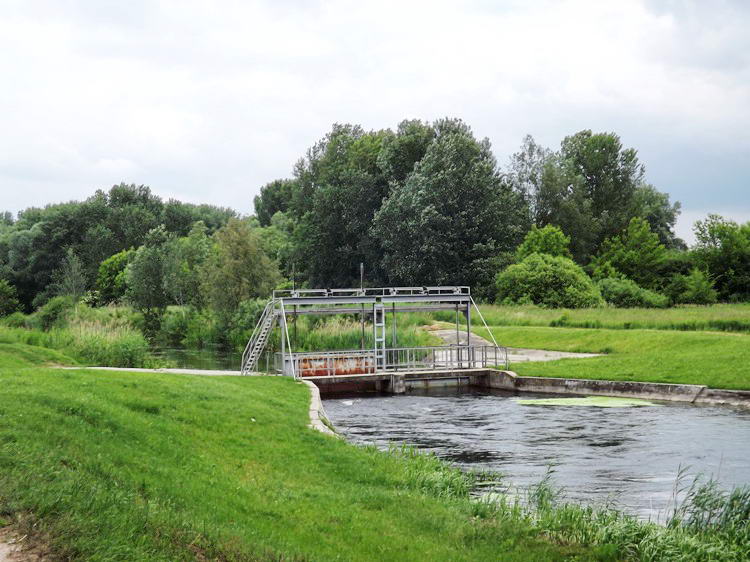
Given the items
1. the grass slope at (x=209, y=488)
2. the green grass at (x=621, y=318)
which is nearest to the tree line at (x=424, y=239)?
the green grass at (x=621, y=318)

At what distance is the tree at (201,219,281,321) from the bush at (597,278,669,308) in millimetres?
28523

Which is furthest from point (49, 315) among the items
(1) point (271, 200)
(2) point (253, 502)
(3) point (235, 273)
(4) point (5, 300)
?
(1) point (271, 200)

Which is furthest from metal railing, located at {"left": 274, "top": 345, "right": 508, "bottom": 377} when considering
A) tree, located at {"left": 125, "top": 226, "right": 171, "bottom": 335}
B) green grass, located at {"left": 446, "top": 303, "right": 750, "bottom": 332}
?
tree, located at {"left": 125, "top": 226, "right": 171, "bottom": 335}

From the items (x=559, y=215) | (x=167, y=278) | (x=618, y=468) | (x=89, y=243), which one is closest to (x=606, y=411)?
(x=618, y=468)

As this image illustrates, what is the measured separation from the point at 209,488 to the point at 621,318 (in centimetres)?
4189

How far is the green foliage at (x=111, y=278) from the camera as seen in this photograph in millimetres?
97188

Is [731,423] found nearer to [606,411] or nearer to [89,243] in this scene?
[606,411]

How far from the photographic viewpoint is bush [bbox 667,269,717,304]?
7069cm

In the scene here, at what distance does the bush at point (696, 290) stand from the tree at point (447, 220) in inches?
654

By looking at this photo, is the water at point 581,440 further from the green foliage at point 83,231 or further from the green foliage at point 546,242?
the green foliage at point 83,231

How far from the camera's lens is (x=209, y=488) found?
11.4 m

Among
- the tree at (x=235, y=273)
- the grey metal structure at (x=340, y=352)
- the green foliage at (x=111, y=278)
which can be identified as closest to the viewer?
the grey metal structure at (x=340, y=352)

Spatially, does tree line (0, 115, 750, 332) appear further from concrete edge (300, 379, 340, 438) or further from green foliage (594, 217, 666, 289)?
concrete edge (300, 379, 340, 438)

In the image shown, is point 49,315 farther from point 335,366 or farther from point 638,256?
point 638,256
